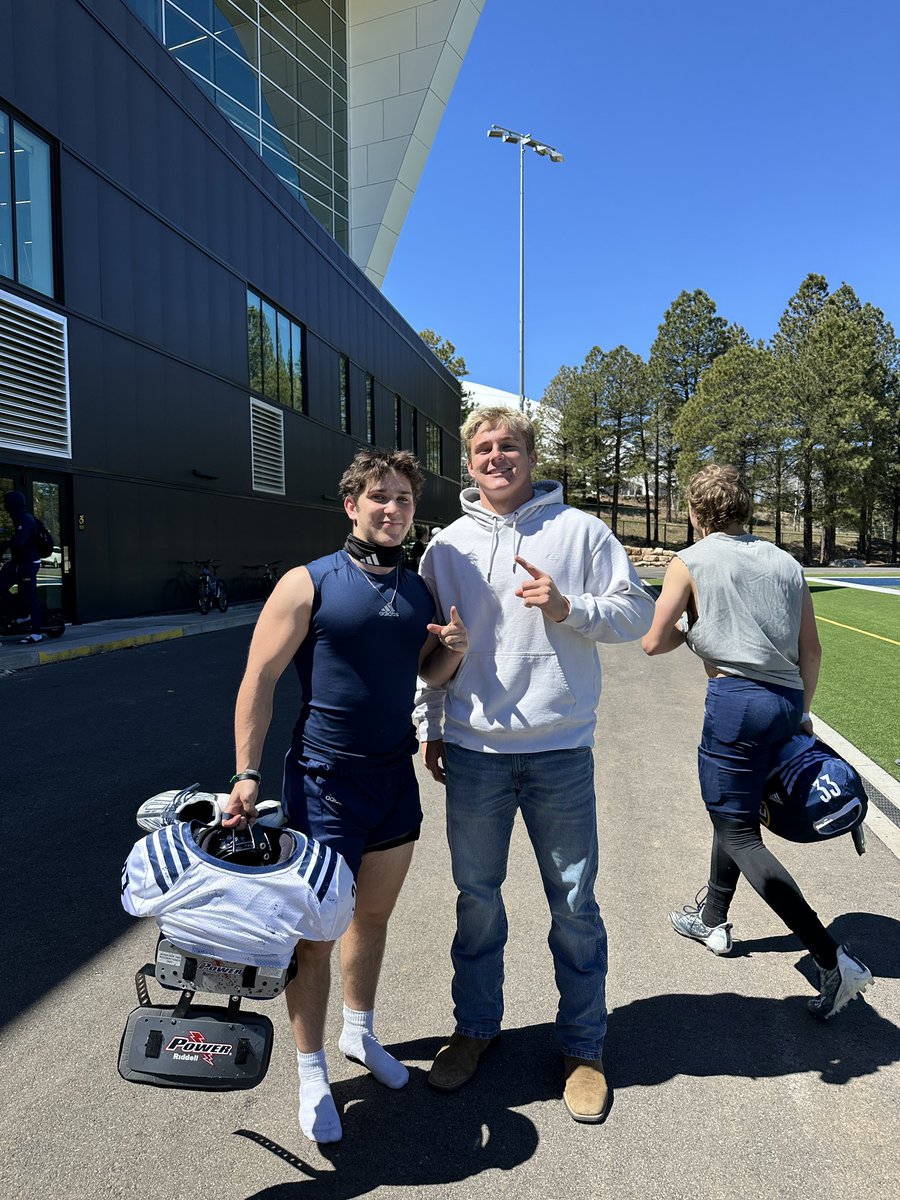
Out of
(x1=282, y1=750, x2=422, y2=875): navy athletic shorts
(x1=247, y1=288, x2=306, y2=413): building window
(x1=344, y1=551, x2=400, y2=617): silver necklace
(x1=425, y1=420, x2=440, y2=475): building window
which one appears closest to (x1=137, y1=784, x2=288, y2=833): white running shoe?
(x1=282, y1=750, x2=422, y2=875): navy athletic shorts

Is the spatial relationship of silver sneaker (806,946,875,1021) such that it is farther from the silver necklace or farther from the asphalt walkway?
the silver necklace

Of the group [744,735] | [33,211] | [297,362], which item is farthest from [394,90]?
[744,735]

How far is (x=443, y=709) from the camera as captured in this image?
2514 millimetres

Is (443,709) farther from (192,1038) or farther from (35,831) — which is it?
(35,831)

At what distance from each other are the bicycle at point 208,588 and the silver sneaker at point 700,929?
45.0 ft

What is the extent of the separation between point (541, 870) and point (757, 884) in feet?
2.95

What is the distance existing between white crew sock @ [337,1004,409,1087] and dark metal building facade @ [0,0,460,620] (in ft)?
37.8

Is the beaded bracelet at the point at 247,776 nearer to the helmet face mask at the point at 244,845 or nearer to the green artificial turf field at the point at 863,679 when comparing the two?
the helmet face mask at the point at 244,845

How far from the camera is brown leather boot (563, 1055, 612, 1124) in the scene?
2.16m

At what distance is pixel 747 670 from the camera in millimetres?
2768

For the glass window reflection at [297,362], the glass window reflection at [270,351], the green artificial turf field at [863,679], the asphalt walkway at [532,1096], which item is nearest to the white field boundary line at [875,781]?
the green artificial turf field at [863,679]

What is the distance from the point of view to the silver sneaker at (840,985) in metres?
2.59

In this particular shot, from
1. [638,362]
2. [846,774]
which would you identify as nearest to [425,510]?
[638,362]

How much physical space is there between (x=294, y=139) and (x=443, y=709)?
29.4 metres
